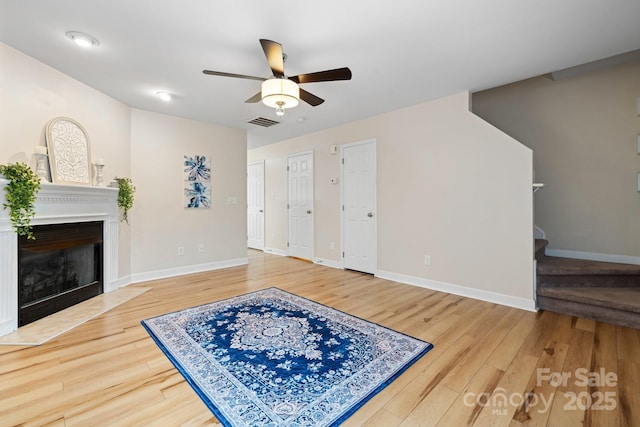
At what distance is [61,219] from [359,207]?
384 centimetres

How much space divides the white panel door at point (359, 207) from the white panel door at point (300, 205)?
34.7 inches

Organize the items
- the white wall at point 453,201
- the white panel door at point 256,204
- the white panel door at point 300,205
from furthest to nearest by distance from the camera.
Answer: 1. the white panel door at point 256,204
2. the white panel door at point 300,205
3. the white wall at point 453,201

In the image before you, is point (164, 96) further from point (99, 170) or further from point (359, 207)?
point (359, 207)

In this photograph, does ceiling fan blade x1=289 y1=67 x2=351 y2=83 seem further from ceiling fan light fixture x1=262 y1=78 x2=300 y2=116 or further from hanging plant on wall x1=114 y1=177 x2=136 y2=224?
hanging plant on wall x1=114 y1=177 x2=136 y2=224

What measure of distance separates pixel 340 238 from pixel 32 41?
4.32m

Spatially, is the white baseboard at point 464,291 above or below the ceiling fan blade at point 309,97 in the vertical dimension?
below

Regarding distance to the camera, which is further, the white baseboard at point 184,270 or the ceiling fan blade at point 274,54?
the white baseboard at point 184,270

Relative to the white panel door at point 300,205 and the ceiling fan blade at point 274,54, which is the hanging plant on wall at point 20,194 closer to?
the ceiling fan blade at point 274,54

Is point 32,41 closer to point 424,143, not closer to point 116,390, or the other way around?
point 116,390

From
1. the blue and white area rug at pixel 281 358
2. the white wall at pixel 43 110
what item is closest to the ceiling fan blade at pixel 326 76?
the blue and white area rug at pixel 281 358

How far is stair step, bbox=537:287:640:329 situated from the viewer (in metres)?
2.60

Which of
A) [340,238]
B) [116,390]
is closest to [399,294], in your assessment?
[340,238]

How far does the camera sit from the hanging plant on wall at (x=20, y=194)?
2.38 metres

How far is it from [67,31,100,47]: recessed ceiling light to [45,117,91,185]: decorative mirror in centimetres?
102
